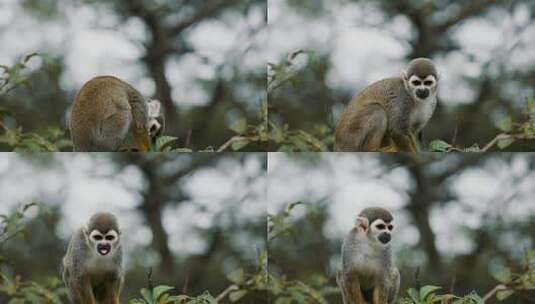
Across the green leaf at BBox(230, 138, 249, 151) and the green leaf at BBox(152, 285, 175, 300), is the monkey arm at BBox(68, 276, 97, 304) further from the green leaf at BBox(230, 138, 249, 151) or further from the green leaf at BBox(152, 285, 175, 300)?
the green leaf at BBox(230, 138, 249, 151)

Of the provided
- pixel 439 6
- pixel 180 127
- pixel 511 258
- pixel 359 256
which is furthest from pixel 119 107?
pixel 511 258

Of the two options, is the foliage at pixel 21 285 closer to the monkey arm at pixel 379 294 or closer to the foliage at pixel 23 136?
the foliage at pixel 23 136

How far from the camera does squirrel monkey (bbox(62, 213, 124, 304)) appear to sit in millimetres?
5996

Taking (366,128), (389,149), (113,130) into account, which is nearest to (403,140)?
(389,149)

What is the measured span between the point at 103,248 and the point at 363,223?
1.67m

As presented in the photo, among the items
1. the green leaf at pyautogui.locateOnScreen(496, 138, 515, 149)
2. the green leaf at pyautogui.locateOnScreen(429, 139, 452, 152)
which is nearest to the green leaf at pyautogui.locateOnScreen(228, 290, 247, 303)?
the green leaf at pyautogui.locateOnScreen(429, 139, 452, 152)

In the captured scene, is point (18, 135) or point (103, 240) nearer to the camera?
point (103, 240)

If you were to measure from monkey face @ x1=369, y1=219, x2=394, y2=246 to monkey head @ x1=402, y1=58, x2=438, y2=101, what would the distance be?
2.75 ft

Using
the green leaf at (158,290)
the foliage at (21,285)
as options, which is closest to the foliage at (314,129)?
the green leaf at (158,290)

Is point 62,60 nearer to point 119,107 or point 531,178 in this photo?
point 119,107

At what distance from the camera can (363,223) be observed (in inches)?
243

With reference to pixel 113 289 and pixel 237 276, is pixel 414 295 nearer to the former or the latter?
pixel 237 276

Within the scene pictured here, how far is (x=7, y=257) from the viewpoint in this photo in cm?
643

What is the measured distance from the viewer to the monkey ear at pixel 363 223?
6152mm
